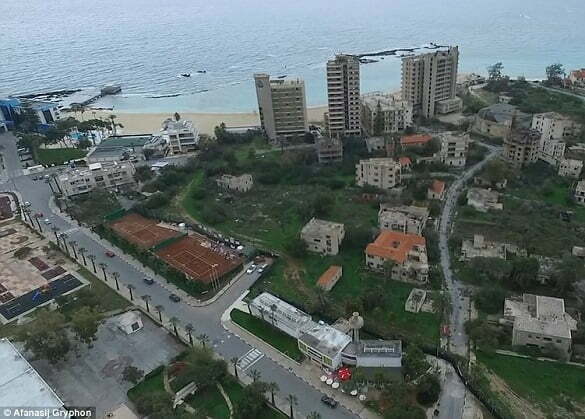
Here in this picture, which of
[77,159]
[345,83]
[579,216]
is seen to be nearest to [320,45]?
[345,83]

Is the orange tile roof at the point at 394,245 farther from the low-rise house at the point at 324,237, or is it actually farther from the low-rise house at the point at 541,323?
the low-rise house at the point at 541,323

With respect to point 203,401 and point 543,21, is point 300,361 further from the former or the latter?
point 543,21

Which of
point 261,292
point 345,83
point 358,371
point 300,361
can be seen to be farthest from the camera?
point 345,83

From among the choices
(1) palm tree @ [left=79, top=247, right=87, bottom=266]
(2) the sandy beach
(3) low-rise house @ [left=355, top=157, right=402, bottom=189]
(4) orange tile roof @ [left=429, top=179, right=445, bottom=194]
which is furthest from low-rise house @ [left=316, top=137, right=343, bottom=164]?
(1) palm tree @ [left=79, top=247, right=87, bottom=266]

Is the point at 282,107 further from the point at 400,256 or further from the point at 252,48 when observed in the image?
the point at 252,48

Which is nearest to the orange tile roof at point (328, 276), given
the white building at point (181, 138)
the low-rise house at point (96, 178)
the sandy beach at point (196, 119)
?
the low-rise house at point (96, 178)

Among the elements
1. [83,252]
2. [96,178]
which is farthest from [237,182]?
[83,252]
